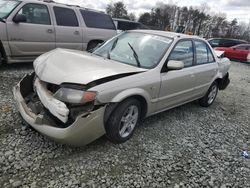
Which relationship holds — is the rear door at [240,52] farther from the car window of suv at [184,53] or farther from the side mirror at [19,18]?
the side mirror at [19,18]

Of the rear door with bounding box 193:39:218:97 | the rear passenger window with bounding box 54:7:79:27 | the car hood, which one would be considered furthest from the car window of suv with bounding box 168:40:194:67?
the rear passenger window with bounding box 54:7:79:27

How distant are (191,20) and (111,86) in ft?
181

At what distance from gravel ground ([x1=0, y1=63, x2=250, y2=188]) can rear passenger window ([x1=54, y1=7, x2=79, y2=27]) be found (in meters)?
3.18

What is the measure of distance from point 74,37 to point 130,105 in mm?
4552

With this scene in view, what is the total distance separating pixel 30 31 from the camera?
20.4 feet

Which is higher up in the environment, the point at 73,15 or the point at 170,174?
the point at 73,15

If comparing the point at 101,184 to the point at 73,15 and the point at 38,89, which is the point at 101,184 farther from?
the point at 73,15

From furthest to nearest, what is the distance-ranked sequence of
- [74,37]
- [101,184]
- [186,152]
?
[74,37]
[186,152]
[101,184]

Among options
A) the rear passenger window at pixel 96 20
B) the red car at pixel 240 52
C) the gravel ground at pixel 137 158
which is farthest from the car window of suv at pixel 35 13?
the red car at pixel 240 52

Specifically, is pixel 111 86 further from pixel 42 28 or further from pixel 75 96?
pixel 42 28

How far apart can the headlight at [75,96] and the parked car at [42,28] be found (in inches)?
150

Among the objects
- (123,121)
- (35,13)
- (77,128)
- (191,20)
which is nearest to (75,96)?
(77,128)

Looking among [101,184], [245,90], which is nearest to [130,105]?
[101,184]

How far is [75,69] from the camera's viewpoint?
315 cm
